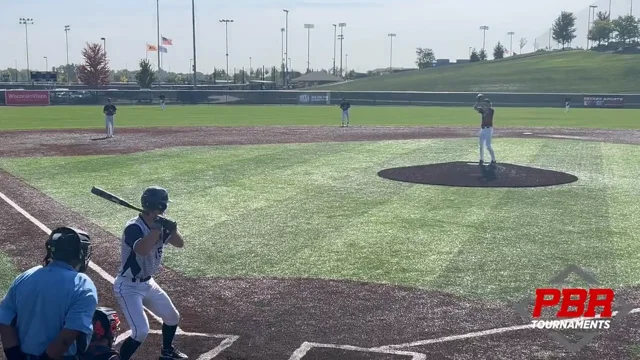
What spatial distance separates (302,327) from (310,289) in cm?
153

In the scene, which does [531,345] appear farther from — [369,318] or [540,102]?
[540,102]

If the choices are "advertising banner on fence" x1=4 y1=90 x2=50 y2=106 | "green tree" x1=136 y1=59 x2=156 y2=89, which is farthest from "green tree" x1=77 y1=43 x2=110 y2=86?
"advertising banner on fence" x1=4 y1=90 x2=50 y2=106

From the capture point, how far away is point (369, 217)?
14.8m

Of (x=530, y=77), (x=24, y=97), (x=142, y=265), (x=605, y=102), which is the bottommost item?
(x=142, y=265)

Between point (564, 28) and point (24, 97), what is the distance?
116 meters

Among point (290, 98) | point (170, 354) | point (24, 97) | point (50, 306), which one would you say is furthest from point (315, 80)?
point (50, 306)

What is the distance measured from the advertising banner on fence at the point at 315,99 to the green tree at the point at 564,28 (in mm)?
91511

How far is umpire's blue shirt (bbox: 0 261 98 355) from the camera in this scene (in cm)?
458

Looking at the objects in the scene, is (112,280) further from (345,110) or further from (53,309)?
(345,110)

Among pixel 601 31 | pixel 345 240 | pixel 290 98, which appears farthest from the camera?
pixel 601 31

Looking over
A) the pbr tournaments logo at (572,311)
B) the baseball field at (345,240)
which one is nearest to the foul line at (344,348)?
the baseball field at (345,240)

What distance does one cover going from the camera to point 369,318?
28.5 feet

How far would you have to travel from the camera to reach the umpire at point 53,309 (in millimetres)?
4566

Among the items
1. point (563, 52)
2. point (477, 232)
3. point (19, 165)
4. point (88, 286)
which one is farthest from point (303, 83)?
point (88, 286)
